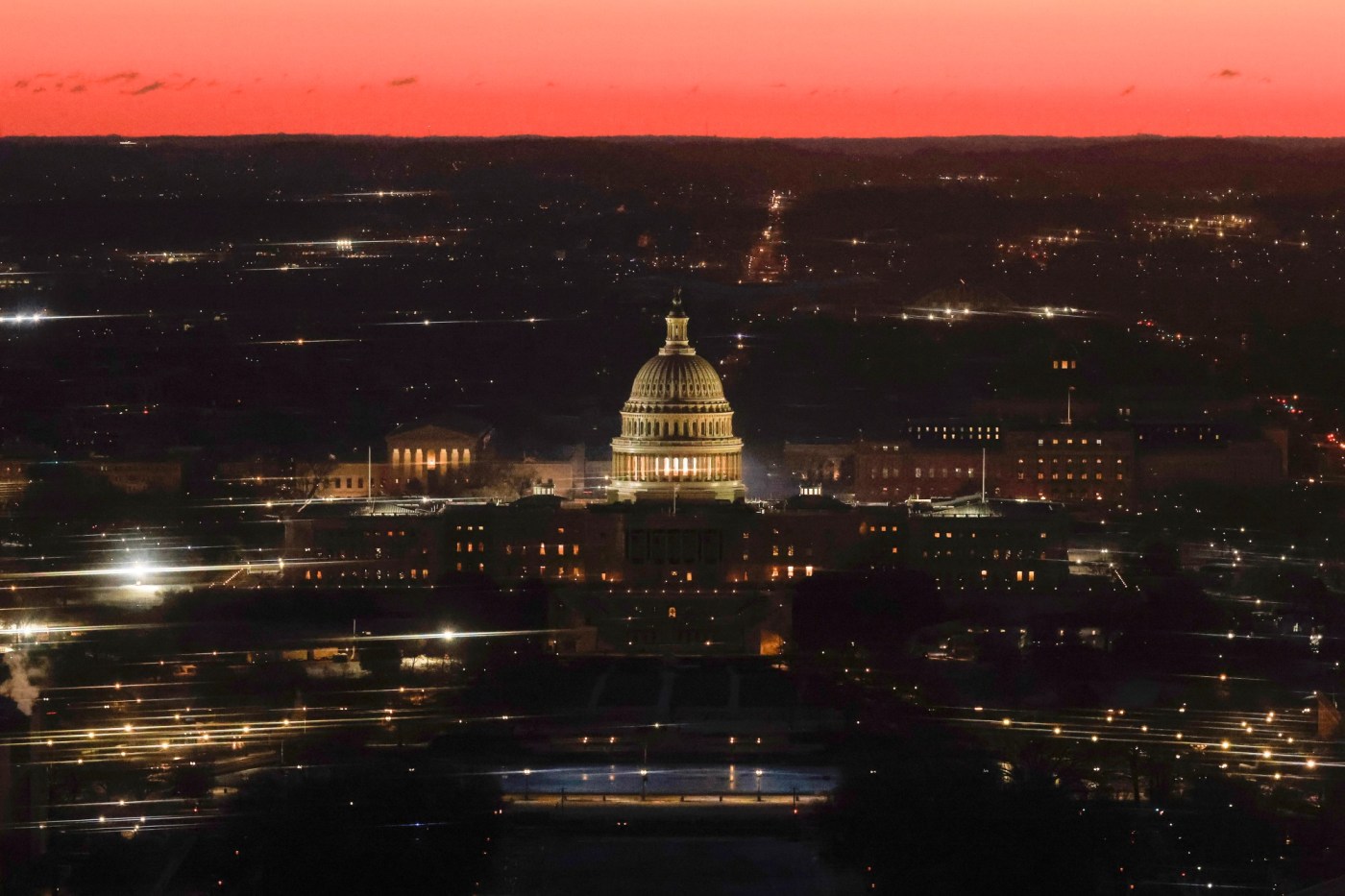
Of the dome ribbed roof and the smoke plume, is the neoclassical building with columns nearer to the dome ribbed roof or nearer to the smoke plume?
the dome ribbed roof

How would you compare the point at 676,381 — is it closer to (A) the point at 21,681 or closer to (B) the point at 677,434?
(B) the point at 677,434

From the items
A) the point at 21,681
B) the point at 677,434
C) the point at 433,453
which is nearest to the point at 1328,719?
the point at 21,681

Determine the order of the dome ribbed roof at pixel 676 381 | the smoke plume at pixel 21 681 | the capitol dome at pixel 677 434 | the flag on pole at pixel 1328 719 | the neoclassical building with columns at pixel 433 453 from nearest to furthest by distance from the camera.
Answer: the flag on pole at pixel 1328 719 < the smoke plume at pixel 21 681 < the capitol dome at pixel 677 434 < the dome ribbed roof at pixel 676 381 < the neoclassical building with columns at pixel 433 453

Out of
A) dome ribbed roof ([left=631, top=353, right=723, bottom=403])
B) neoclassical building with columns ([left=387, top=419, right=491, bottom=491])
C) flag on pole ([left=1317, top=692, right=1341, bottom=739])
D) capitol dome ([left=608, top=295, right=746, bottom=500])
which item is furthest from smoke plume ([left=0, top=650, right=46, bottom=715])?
dome ribbed roof ([left=631, top=353, right=723, bottom=403])

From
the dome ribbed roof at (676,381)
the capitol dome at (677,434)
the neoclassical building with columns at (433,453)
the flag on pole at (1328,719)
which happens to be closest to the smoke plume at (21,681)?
the flag on pole at (1328,719)

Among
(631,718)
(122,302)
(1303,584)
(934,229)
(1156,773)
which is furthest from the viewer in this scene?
(934,229)

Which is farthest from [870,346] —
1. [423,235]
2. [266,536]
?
[266,536]

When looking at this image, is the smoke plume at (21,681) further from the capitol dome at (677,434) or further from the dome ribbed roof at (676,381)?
the dome ribbed roof at (676,381)

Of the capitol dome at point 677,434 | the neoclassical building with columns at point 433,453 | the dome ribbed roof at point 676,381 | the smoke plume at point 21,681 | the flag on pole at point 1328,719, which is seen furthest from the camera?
the neoclassical building with columns at point 433,453

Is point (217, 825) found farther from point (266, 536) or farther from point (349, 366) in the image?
point (349, 366)
